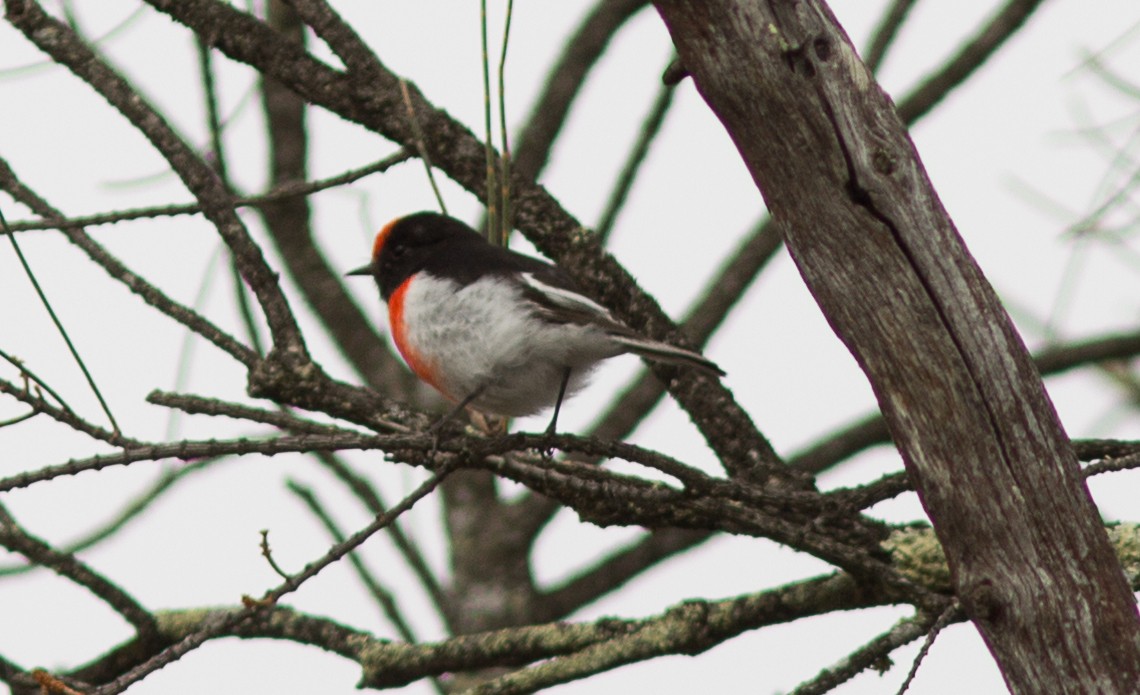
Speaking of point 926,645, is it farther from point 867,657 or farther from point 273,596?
point 273,596

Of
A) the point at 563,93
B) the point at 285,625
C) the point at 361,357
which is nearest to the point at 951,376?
the point at 285,625

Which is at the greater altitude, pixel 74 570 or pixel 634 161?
pixel 634 161

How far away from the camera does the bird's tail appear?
147 inches

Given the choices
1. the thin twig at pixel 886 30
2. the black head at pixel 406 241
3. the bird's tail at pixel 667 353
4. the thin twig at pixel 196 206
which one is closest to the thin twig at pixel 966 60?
the thin twig at pixel 886 30

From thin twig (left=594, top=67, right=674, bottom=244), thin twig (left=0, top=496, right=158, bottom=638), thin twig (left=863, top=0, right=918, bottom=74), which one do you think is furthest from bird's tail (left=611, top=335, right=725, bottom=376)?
thin twig (left=863, top=0, right=918, bottom=74)

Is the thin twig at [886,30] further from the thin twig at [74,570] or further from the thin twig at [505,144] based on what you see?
the thin twig at [74,570]

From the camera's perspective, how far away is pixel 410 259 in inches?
→ 199

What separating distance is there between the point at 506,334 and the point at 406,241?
3.71 ft

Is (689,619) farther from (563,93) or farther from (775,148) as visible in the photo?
(563,93)

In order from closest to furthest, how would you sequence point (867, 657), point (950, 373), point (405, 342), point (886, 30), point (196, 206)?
point (950, 373) < point (867, 657) < point (196, 206) < point (405, 342) < point (886, 30)

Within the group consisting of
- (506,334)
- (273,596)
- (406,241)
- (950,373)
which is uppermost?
(406,241)

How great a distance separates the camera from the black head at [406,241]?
16.6ft

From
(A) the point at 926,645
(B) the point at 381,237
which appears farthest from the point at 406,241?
(A) the point at 926,645

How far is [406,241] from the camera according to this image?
5137mm
